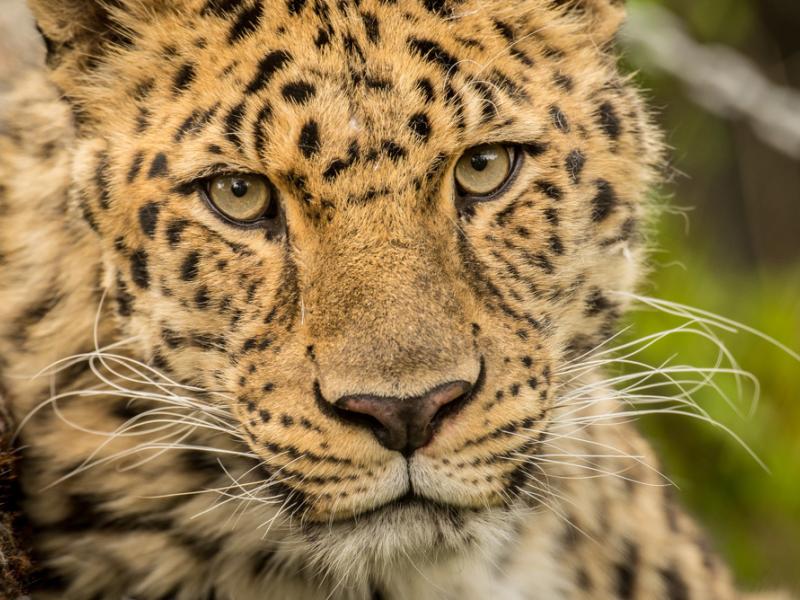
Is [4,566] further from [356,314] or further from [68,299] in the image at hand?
[356,314]

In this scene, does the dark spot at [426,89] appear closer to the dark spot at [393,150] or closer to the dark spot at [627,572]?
the dark spot at [393,150]

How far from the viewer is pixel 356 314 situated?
3.79 metres

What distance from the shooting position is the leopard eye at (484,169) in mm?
4219

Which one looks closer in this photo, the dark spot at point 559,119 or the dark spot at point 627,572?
the dark spot at point 559,119

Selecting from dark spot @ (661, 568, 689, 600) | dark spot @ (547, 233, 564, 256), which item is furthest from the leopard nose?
dark spot @ (661, 568, 689, 600)

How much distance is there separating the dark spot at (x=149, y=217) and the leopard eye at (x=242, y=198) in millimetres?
192

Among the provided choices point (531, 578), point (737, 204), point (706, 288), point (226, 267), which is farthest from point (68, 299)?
point (737, 204)

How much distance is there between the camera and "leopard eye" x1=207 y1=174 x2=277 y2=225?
163 inches

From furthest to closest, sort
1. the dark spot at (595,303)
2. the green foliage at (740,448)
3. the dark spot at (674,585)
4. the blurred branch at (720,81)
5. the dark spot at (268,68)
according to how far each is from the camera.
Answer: the blurred branch at (720,81) → the green foliage at (740,448) → the dark spot at (674,585) → the dark spot at (595,303) → the dark spot at (268,68)

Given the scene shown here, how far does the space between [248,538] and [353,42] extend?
186cm

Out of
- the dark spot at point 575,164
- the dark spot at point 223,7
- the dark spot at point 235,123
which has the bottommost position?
the dark spot at point 235,123

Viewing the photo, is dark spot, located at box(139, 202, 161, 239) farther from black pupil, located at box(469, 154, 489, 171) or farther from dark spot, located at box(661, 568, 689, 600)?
dark spot, located at box(661, 568, 689, 600)

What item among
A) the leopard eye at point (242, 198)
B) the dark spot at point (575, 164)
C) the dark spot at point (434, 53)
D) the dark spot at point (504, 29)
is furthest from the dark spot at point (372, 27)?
the dark spot at point (575, 164)


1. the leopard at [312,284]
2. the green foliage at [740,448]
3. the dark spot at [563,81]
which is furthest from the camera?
the green foliage at [740,448]
